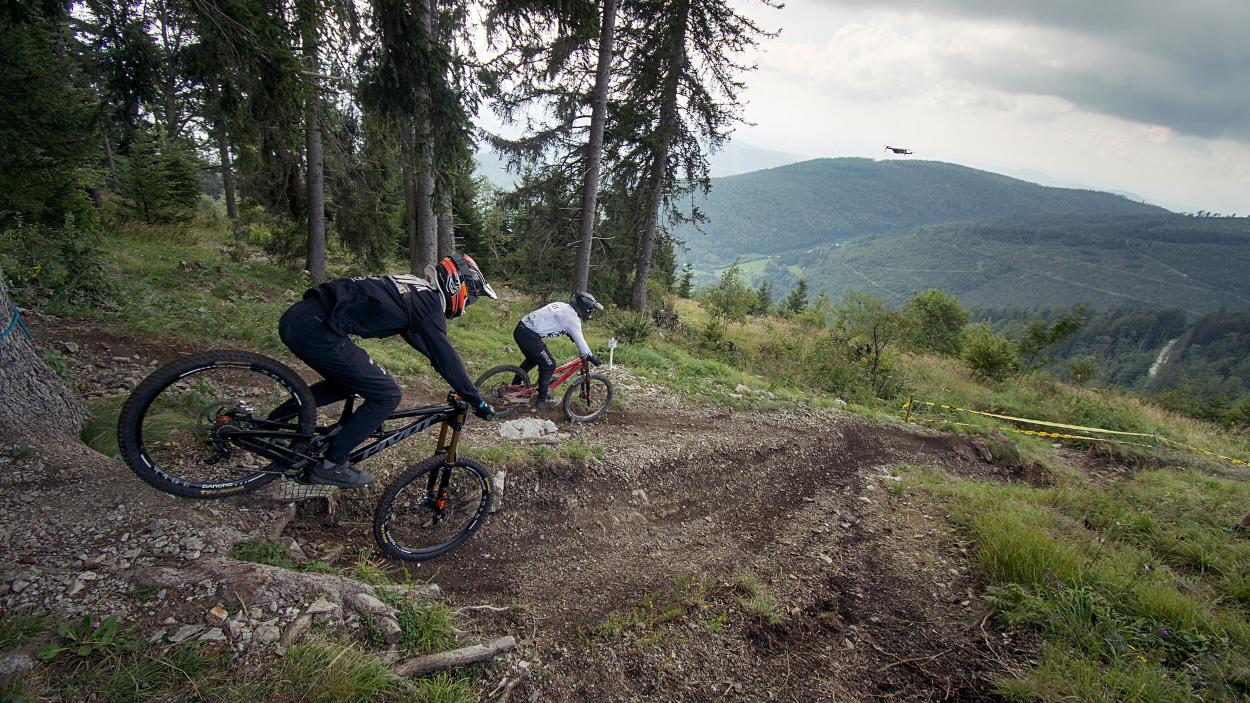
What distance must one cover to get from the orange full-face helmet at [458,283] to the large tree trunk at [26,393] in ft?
10.2

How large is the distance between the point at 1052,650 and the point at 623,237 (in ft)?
58.1

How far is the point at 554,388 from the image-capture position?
8172 millimetres

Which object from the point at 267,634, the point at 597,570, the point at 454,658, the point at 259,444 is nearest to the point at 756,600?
the point at 597,570

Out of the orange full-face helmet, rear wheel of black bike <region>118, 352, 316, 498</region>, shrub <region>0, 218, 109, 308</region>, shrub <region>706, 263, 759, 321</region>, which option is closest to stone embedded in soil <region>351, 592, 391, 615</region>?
rear wheel of black bike <region>118, 352, 316, 498</region>

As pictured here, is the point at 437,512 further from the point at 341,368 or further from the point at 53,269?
the point at 53,269

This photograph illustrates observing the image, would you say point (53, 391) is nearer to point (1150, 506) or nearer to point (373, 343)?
point (373, 343)

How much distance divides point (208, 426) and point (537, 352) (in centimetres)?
429

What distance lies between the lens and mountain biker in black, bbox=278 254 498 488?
3.72m

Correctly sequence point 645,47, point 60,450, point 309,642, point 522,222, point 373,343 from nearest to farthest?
1. point 309,642
2. point 60,450
3. point 373,343
4. point 645,47
5. point 522,222

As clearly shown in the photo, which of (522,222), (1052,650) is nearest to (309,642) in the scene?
(1052,650)

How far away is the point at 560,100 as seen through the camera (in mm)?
15148

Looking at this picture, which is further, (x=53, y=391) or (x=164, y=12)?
(x=164, y=12)

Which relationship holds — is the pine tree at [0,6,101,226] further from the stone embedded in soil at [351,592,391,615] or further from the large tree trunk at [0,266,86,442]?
the stone embedded in soil at [351,592,391,615]

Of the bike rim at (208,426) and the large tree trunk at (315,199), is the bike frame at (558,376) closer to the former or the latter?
the bike rim at (208,426)
